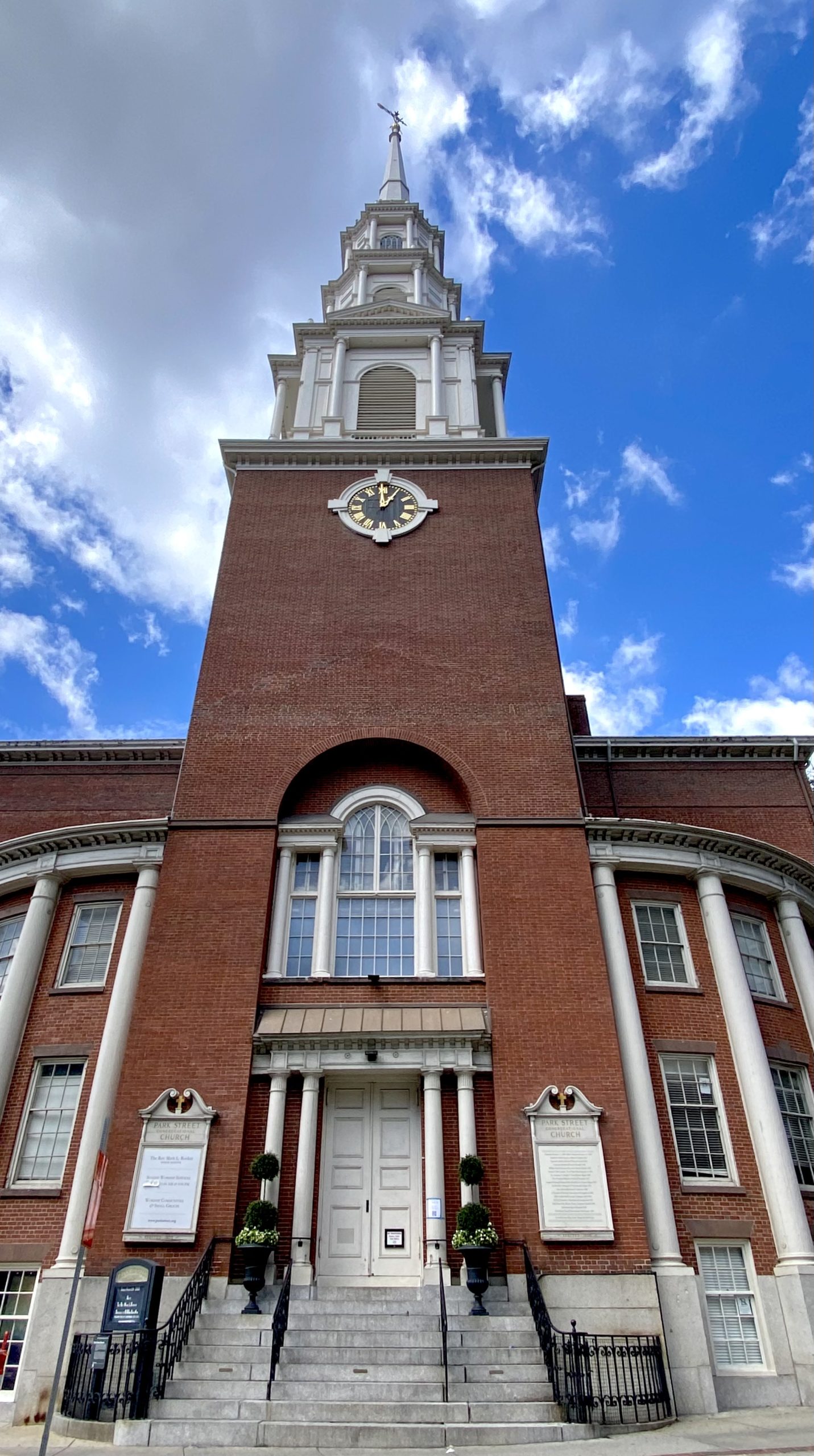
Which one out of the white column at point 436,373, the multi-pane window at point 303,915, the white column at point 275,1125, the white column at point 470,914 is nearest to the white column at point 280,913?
the multi-pane window at point 303,915

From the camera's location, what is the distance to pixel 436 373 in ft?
94.6

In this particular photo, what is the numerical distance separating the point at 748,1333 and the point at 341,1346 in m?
6.56

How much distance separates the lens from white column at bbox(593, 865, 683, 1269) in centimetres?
1473

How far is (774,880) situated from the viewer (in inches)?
755

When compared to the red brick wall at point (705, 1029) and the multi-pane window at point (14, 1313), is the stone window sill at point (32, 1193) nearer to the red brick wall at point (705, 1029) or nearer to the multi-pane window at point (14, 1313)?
the multi-pane window at point (14, 1313)

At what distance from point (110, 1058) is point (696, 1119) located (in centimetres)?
1008

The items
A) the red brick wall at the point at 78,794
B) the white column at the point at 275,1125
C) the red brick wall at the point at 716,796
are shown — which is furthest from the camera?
the red brick wall at the point at 78,794

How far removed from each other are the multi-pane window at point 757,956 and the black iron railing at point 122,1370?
11501mm

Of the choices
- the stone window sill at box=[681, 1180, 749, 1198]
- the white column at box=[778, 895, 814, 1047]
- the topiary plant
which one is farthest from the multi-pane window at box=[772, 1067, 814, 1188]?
the topiary plant

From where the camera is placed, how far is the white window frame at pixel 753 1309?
46.1 ft

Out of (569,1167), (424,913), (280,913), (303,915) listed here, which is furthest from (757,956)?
(280,913)

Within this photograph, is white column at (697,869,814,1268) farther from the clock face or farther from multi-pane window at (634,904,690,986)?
the clock face

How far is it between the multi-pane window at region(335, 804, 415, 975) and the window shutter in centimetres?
1330

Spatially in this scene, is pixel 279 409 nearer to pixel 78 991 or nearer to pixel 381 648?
pixel 381 648
